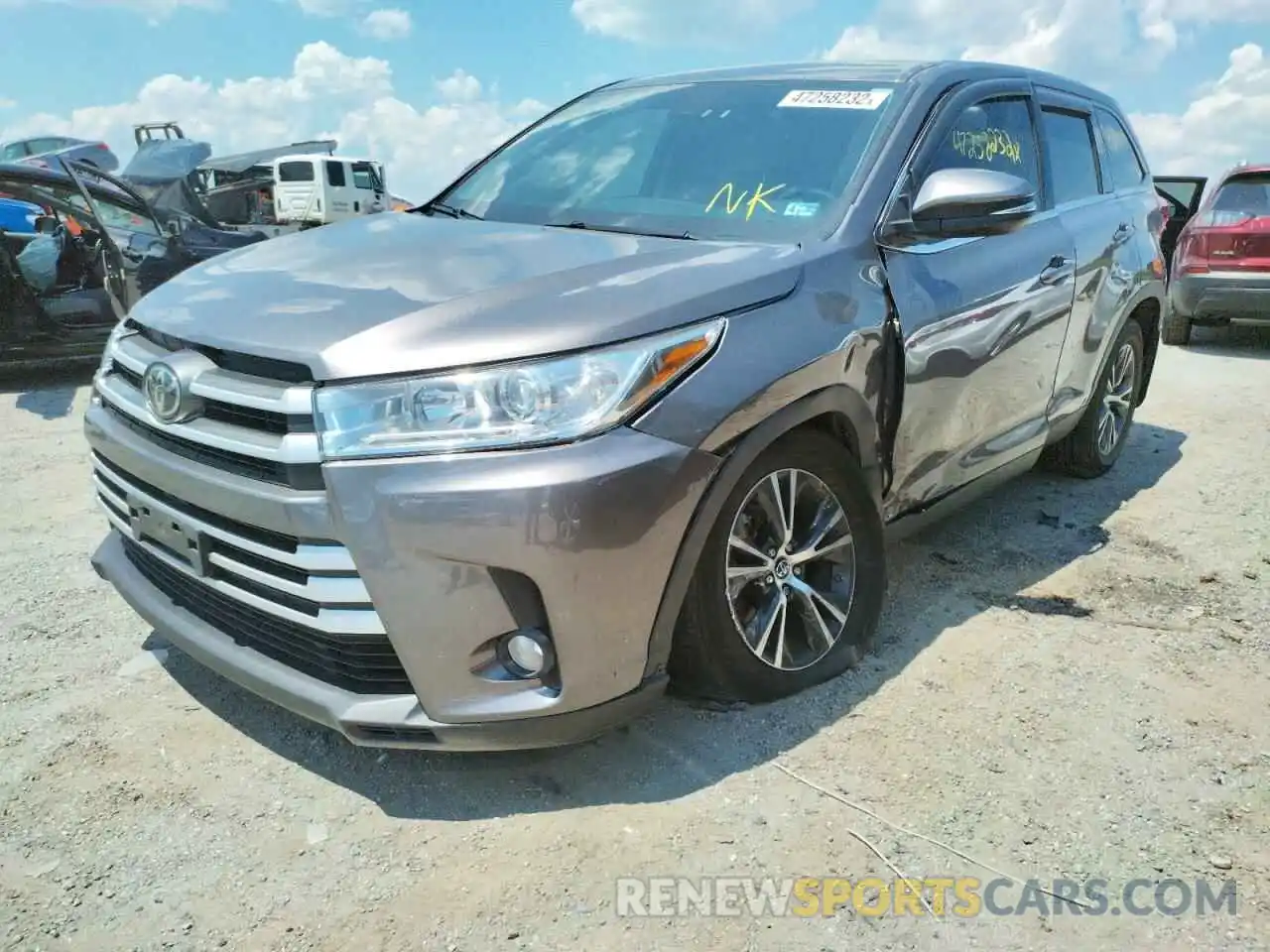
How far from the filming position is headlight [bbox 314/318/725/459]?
83.4 inches

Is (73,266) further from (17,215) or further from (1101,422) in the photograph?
(1101,422)

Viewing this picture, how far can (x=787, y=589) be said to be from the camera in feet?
9.17

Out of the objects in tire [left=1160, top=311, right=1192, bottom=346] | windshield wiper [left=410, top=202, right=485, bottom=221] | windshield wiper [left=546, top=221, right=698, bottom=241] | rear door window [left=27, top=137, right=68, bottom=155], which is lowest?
tire [left=1160, top=311, right=1192, bottom=346]

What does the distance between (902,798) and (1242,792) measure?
0.86 m

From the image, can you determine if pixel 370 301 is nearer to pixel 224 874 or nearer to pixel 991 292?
pixel 224 874

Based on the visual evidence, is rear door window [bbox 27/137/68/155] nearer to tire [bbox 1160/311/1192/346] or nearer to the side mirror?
tire [bbox 1160/311/1192/346]

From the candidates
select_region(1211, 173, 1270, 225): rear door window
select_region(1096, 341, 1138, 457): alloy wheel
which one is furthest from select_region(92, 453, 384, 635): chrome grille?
select_region(1211, 173, 1270, 225): rear door window

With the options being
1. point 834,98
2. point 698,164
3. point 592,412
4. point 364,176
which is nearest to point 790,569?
point 592,412

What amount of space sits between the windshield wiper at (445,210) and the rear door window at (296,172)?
862 inches

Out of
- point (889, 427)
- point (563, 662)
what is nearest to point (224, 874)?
point (563, 662)

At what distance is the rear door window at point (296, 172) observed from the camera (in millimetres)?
23828

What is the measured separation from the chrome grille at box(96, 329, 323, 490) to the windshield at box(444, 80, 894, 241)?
4.07ft

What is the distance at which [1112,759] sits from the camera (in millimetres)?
2688

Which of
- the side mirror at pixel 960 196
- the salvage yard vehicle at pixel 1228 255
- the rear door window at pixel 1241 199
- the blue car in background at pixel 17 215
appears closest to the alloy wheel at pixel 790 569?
the side mirror at pixel 960 196
